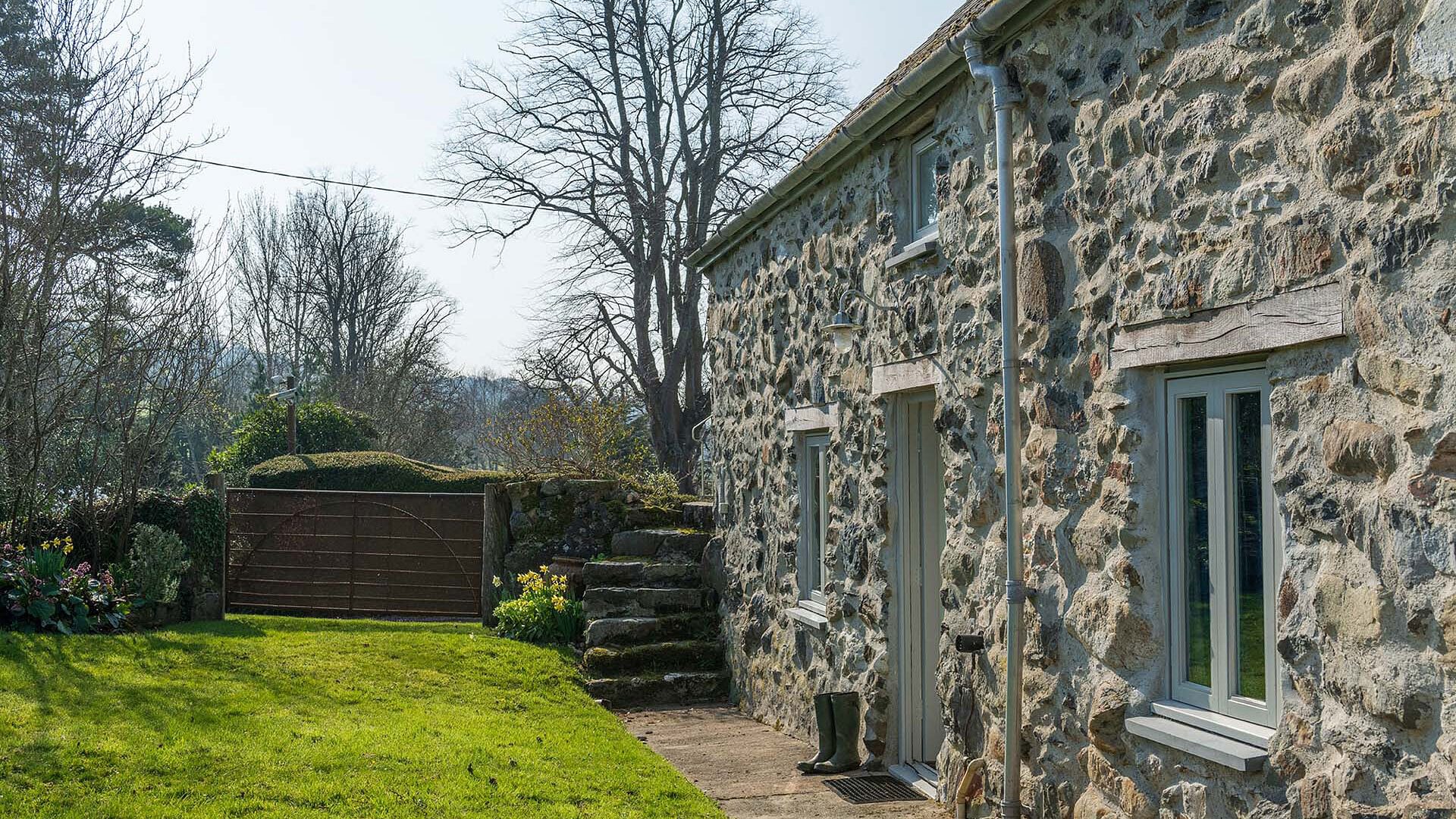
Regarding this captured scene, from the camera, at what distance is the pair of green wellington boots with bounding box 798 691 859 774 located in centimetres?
726

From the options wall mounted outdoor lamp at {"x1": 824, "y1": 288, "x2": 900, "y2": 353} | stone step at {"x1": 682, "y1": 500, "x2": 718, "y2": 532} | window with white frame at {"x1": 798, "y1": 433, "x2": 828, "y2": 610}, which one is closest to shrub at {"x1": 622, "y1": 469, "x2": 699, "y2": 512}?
stone step at {"x1": 682, "y1": 500, "x2": 718, "y2": 532}

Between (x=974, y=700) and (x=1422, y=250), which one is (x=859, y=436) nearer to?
(x=974, y=700)

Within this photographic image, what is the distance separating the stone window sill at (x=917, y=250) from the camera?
6.23 m

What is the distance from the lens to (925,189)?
22.1 ft

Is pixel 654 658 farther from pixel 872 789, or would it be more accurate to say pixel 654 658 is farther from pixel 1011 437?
pixel 1011 437

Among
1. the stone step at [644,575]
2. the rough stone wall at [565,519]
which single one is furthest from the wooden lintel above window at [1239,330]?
the rough stone wall at [565,519]

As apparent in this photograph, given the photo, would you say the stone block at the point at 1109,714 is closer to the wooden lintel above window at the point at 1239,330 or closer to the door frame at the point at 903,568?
the wooden lintel above window at the point at 1239,330

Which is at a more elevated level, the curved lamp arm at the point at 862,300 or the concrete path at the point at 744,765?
the curved lamp arm at the point at 862,300

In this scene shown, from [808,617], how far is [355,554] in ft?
25.5

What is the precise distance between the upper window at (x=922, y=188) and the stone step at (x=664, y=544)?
17.9 ft

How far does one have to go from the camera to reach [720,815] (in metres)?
6.23

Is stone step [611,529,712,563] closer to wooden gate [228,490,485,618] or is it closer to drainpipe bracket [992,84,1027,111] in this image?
wooden gate [228,490,485,618]

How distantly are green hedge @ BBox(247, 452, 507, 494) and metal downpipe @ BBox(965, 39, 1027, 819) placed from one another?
13036 millimetres

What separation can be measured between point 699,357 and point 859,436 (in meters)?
14.5
